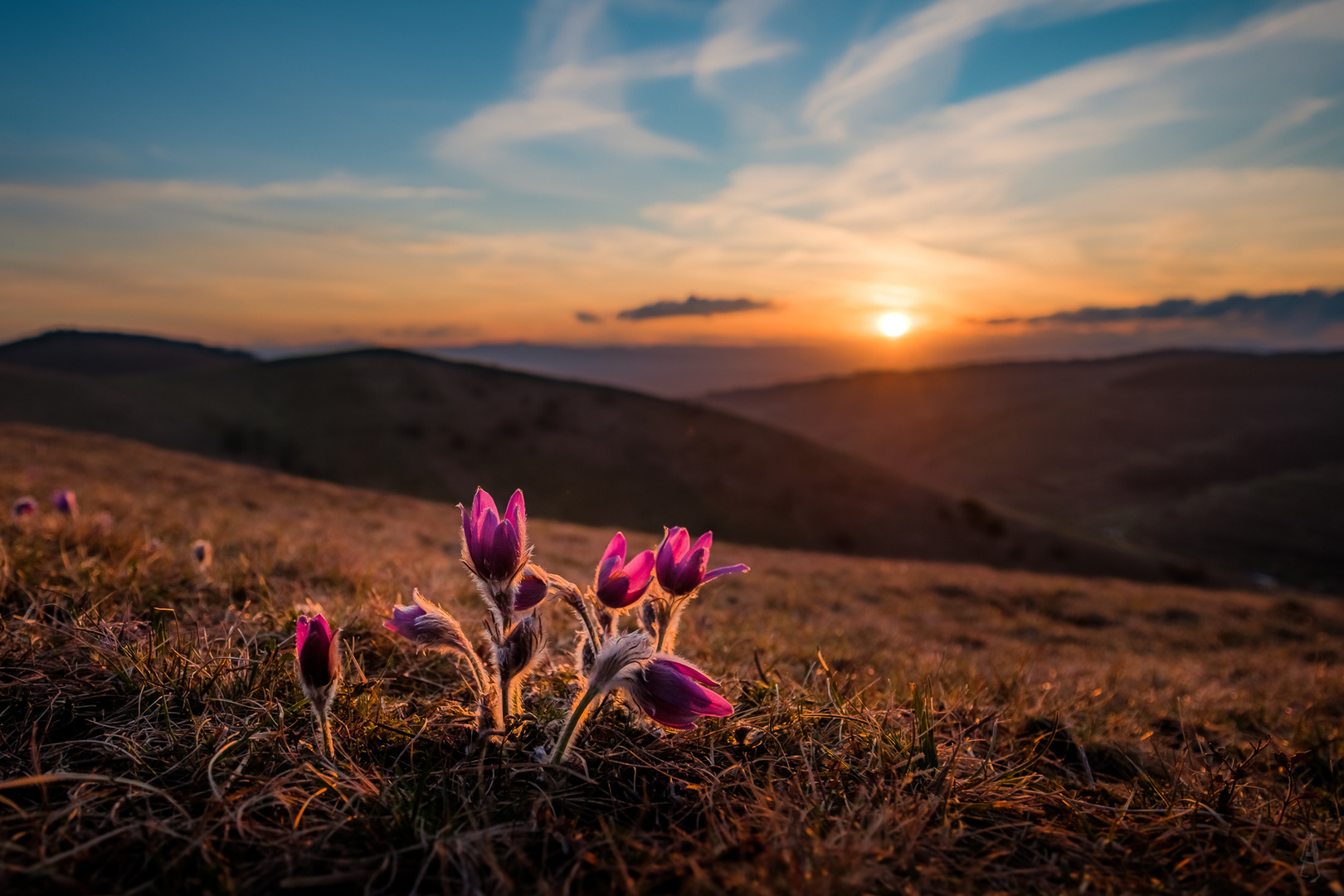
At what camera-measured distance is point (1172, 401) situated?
131 m

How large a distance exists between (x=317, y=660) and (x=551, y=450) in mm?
66051

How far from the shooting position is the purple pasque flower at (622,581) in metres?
1.96

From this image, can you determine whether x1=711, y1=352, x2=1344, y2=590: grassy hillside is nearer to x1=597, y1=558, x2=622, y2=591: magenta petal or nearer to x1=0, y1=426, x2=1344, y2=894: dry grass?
x1=0, y1=426, x2=1344, y2=894: dry grass

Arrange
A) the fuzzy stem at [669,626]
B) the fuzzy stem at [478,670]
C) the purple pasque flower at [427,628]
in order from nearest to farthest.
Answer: the purple pasque flower at [427,628] → the fuzzy stem at [478,670] → the fuzzy stem at [669,626]

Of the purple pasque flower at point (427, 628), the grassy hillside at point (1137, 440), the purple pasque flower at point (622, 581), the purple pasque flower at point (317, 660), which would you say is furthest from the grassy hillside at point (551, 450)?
the purple pasque flower at point (317, 660)

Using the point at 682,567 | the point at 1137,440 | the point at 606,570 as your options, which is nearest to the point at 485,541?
the point at 606,570

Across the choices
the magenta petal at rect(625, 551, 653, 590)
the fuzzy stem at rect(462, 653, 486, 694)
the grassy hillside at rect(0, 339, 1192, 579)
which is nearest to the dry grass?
the fuzzy stem at rect(462, 653, 486, 694)

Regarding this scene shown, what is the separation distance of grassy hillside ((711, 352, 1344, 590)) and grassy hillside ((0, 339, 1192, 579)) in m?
10.2

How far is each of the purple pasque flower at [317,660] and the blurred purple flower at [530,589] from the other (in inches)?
19.2

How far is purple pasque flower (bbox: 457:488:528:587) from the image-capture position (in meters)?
1.82

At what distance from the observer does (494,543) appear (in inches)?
71.6

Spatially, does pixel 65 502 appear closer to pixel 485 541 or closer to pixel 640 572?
pixel 485 541

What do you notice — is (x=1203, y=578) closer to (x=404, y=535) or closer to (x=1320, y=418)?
(x=404, y=535)

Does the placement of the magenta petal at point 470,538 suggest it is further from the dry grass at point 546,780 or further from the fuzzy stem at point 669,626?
the fuzzy stem at point 669,626
